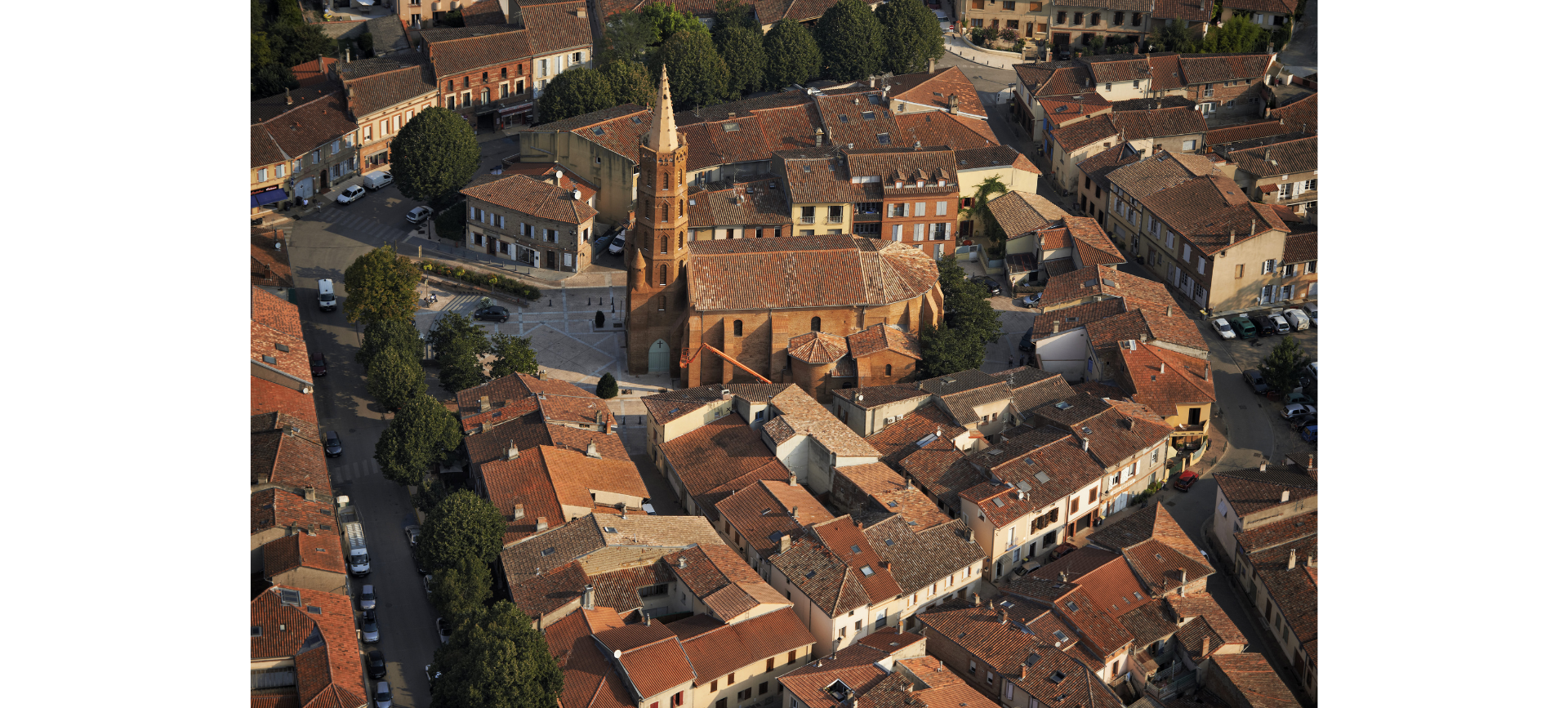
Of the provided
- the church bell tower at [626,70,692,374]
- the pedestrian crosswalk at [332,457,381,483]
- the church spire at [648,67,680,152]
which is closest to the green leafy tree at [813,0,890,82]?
the church bell tower at [626,70,692,374]

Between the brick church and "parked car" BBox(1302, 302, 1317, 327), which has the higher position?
the brick church

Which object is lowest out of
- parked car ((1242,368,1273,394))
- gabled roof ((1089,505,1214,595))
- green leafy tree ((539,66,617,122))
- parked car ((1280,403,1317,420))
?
gabled roof ((1089,505,1214,595))

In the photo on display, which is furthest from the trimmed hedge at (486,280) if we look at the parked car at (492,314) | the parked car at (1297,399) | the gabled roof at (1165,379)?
the parked car at (1297,399)

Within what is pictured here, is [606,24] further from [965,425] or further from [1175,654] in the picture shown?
[1175,654]

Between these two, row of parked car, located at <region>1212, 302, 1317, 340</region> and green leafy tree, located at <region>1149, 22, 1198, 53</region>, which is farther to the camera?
green leafy tree, located at <region>1149, 22, 1198, 53</region>

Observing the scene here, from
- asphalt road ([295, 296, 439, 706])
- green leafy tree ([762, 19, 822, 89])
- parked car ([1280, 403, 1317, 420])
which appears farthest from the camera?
green leafy tree ([762, 19, 822, 89])

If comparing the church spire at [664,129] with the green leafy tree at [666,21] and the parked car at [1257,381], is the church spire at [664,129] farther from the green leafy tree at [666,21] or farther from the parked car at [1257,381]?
the green leafy tree at [666,21]

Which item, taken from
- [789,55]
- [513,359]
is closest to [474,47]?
[789,55]

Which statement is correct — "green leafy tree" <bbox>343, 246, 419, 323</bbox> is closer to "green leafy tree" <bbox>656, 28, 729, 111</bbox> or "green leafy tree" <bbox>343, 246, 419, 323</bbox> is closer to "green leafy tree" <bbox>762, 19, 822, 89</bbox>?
"green leafy tree" <bbox>656, 28, 729, 111</bbox>
